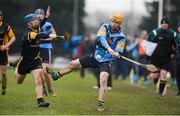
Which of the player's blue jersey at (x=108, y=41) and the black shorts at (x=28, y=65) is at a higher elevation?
the player's blue jersey at (x=108, y=41)

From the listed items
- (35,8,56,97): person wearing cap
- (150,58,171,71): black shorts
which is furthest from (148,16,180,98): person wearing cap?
(35,8,56,97): person wearing cap

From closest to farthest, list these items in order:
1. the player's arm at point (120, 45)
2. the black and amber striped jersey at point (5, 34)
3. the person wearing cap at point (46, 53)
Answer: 1. the player's arm at point (120, 45)
2. the black and amber striped jersey at point (5, 34)
3. the person wearing cap at point (46, 53)

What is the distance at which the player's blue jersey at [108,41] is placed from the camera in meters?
Answer: 13.7

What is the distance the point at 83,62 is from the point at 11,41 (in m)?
2.91

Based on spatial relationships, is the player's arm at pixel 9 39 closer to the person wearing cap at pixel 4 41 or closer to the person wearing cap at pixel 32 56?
the person wearing cap at pixel 4 41

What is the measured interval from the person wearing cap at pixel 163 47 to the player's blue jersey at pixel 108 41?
12.7ft

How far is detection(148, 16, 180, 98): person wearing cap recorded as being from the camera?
57.0 ft

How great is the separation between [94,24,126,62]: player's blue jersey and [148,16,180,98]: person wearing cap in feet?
12.7

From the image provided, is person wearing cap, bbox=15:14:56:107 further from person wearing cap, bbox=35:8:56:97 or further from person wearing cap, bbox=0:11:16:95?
person wearing cap, bbox=35:8:56:97

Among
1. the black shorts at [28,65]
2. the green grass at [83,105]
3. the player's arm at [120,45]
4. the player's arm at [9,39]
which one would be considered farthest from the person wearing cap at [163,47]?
the black shorts at [28,65]

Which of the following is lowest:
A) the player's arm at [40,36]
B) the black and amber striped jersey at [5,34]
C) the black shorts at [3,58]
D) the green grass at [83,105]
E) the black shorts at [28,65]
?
the green grass at [83,105]

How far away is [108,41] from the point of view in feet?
45.3

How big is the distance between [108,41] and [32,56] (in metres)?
1.86

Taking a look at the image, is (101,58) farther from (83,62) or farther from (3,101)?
(3,101)
